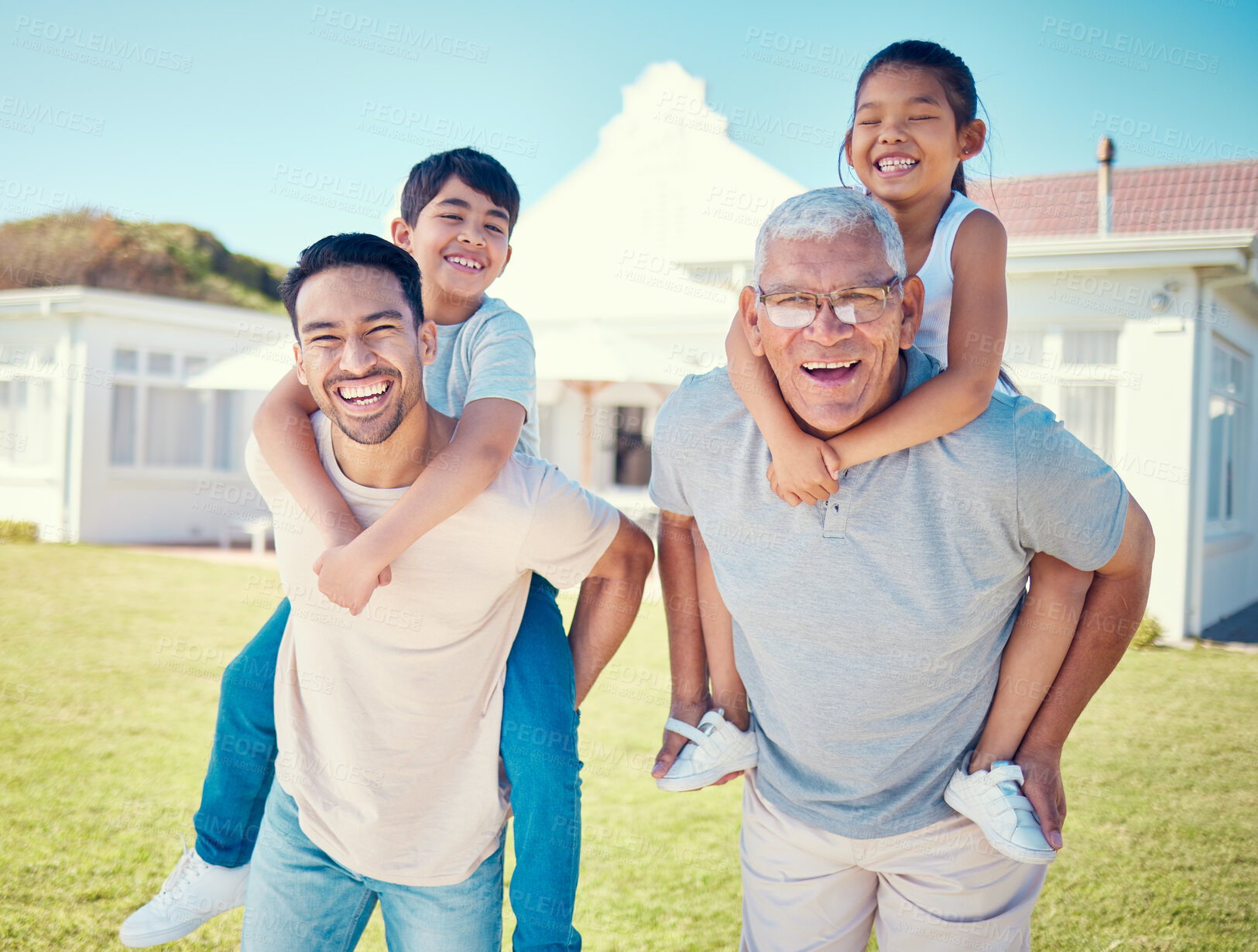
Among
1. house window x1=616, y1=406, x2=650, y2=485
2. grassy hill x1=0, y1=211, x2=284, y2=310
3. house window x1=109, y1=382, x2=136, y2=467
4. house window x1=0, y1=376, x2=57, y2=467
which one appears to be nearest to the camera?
house window x1=616, y1=406, x2=650, y2=485

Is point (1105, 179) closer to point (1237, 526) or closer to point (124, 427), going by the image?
point (1237, 526)

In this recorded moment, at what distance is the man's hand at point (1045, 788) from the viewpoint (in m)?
1.87

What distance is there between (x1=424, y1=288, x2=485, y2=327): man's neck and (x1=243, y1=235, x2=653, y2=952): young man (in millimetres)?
559

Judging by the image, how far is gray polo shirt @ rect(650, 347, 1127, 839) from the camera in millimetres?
1754

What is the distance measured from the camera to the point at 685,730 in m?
2.16

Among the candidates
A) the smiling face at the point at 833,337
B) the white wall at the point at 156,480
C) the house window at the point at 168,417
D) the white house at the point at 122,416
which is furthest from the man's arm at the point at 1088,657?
the house window at the point at 168,417

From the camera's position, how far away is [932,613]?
1.79 m

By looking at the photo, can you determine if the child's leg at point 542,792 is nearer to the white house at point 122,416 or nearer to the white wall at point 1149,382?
the white wall at point 1149,382

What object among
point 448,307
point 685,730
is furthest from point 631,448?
point 685,730

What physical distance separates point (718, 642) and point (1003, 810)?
727 mm

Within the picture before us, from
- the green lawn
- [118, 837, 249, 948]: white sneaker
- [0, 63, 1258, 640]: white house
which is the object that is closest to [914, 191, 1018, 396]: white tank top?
[118, 837, 249, 948]: white sneaker

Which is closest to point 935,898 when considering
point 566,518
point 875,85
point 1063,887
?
point 566,518

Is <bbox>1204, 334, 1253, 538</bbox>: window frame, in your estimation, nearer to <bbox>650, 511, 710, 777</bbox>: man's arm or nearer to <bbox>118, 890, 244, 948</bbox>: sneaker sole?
<bbox>650, 511, 710, 777</bbox>: man's arm

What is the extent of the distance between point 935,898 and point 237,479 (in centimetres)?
1671
